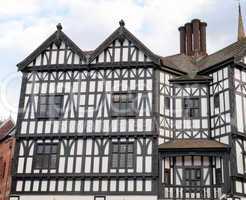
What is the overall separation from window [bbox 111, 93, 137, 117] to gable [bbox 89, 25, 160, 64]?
2.37 metres

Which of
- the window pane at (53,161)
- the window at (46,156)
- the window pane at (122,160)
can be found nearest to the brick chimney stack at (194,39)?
the window pane at (122,160)

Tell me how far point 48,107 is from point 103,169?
5.48 metres

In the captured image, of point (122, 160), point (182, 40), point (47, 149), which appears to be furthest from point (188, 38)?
point (47, 149)

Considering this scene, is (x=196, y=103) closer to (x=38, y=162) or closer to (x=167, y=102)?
(x=167, y=102)

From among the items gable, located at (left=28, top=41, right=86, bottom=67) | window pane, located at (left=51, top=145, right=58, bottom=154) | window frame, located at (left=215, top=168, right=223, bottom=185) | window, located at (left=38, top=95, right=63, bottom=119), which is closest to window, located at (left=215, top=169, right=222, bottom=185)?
window frame, located at (left=215, top=168, right=223, bottom=185)

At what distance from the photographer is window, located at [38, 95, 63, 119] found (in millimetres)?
26609

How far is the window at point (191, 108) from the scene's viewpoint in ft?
87.2

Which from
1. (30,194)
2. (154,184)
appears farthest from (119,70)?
(30,194)

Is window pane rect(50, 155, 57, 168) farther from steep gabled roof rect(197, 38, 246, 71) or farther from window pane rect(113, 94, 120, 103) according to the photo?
steep gabled roof rect(197, 38, 246, 71)

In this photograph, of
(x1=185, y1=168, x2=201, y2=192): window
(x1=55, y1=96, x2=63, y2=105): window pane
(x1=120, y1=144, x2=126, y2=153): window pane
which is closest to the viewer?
(x1=185, y1=168, x2=201, y2=192): window

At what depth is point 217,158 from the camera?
24.5 meters

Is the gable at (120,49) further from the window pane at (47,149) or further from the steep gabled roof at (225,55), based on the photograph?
the window pane at (47,149)

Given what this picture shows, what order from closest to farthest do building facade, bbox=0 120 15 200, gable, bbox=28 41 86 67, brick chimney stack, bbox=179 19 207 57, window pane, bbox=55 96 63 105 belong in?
window pane, bbox=55 96 63 105
gable, bbox=28 41 86 67
building facade, bbox=0 120 15 200
brick chimney stack, bbox=179 19 207 57

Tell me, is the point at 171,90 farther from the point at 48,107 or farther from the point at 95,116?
the point at 48,107
